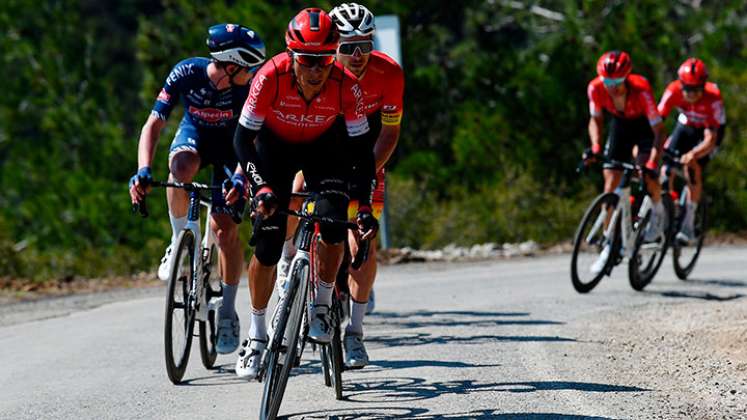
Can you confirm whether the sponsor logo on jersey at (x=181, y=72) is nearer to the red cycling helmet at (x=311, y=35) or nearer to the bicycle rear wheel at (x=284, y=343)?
the red cycling helmet at (x=311, y=35)

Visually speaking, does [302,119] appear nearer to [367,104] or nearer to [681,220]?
[367,104]

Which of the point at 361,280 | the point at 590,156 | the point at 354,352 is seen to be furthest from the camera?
the point at 590,156

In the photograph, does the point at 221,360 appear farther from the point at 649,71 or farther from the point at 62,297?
Result: the point at 649,71

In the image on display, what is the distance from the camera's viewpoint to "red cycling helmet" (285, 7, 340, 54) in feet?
21.5

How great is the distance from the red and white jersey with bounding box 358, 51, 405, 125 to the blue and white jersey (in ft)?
2.64

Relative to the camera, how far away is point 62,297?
14.0m

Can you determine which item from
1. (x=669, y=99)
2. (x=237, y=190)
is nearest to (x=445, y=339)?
(x=237, y=190)

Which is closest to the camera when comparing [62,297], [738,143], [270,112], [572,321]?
[270,112]

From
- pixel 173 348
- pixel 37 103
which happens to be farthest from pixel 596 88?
pixel 37 103

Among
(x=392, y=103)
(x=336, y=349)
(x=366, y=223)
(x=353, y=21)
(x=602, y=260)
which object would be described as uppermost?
A: (x=353, y=21)

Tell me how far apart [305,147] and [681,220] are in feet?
25.4

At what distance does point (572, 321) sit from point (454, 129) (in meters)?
12.0

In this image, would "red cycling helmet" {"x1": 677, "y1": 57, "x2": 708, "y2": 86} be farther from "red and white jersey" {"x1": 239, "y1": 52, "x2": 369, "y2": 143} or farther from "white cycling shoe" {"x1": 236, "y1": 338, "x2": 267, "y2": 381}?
"white cycling shoe" {"x1": 236, "y1": 338, "x2": 267, "y2": 381}

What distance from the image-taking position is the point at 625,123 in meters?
12.6
